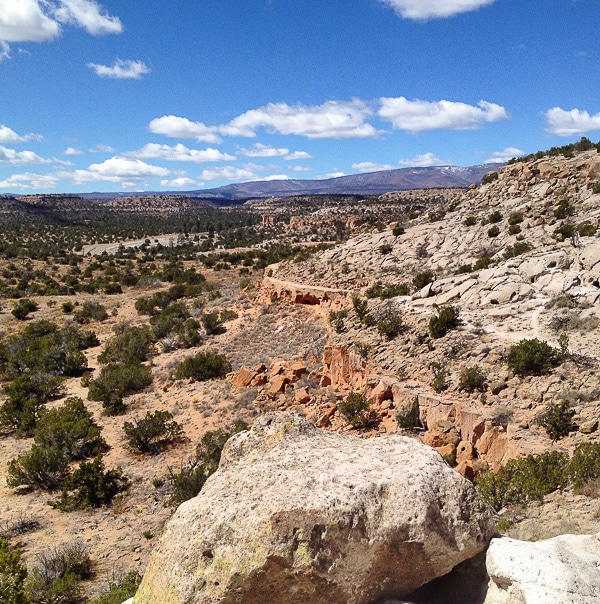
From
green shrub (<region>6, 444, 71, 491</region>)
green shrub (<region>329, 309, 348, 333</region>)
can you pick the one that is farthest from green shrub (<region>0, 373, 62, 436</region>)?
green shrub (<region>329, 309, 348, 333</region>)

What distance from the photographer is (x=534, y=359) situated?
1212 centimetres

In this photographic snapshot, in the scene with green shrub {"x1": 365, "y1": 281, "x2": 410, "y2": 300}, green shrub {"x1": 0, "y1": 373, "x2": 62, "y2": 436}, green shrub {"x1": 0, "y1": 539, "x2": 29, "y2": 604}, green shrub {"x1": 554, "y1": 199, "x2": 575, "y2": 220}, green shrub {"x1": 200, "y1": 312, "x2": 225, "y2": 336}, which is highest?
green shrub {"x1": 554, "y1": 199, "x2": 575, "y2": 220}

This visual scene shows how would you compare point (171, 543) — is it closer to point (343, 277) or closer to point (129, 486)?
point (129, 486)

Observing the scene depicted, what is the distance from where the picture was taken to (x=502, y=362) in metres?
13.2

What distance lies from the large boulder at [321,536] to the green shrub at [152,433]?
A: 477 inches

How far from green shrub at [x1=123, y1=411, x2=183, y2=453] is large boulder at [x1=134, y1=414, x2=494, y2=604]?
39.8 feet

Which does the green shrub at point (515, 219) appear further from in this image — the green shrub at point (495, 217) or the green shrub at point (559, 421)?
the green shrub at point (559, 421)

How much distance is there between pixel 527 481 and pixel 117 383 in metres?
18.6

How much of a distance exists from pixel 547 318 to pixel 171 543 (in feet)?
48.4

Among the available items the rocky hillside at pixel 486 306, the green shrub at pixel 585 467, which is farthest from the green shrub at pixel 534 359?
the green shrub at pixel 585 467

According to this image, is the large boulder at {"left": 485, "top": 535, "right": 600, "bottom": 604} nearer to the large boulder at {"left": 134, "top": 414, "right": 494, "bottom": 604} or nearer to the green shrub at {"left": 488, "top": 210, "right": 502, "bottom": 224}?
the large boulder at {"left": 134, "top": 414, "right": 494, "bottom": 604}

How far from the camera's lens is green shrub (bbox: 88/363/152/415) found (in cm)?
2014

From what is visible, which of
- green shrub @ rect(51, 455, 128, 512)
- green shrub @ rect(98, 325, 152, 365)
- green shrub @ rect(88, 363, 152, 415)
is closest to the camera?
green shrub @ rect(51, 455, 128, 512)

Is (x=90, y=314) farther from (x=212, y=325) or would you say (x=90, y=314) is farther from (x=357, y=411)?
(x=357, y=411)
